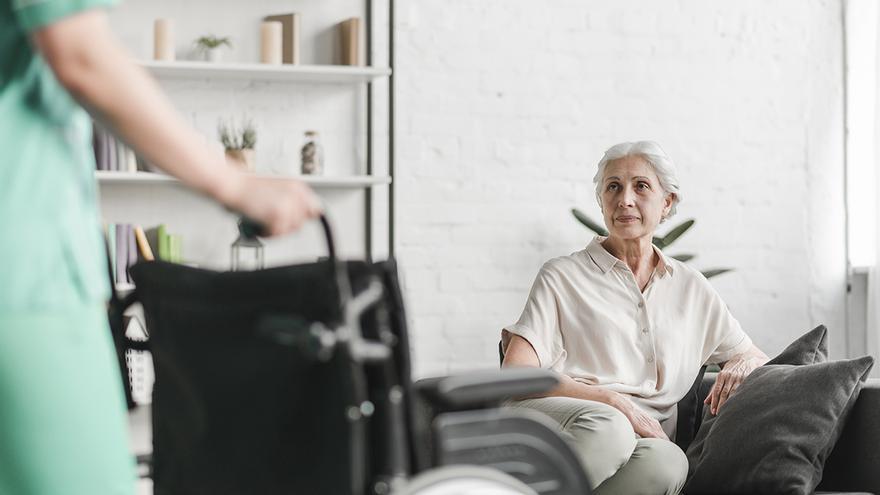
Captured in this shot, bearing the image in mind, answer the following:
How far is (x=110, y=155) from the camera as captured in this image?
158 inches

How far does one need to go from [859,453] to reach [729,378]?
37cm

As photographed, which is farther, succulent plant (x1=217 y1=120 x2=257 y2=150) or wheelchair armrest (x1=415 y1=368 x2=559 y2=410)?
succulent plant (x1=217 y1=120 x2=257 y2=150)

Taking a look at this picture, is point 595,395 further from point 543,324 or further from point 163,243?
point 163,243

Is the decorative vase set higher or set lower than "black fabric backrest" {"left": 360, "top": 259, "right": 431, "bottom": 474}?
higher

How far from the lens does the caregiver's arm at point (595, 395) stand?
2.74 m

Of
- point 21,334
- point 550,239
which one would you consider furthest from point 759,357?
point 21,334

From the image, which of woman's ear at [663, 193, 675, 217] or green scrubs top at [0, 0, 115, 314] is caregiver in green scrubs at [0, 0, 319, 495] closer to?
green scrubs top at [0, 0, 115, 314]

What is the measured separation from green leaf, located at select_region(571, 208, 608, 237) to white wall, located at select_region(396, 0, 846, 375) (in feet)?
0.53

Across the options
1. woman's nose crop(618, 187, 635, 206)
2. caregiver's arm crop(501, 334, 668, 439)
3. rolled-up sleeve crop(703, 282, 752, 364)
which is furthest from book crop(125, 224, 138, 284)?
rolled-up sleeve crop(703, 282, 752, 364)

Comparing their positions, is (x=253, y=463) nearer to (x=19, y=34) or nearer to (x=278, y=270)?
(x=278, y=270)

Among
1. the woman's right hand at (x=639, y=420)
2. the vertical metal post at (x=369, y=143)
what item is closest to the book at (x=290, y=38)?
the vertical metal post at (x=369, y=143)

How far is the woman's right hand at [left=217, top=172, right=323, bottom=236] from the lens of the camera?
3.91 ft

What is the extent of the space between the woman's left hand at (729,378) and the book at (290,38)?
198 centimetres

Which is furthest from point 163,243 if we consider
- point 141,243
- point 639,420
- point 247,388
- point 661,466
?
point 247,388
